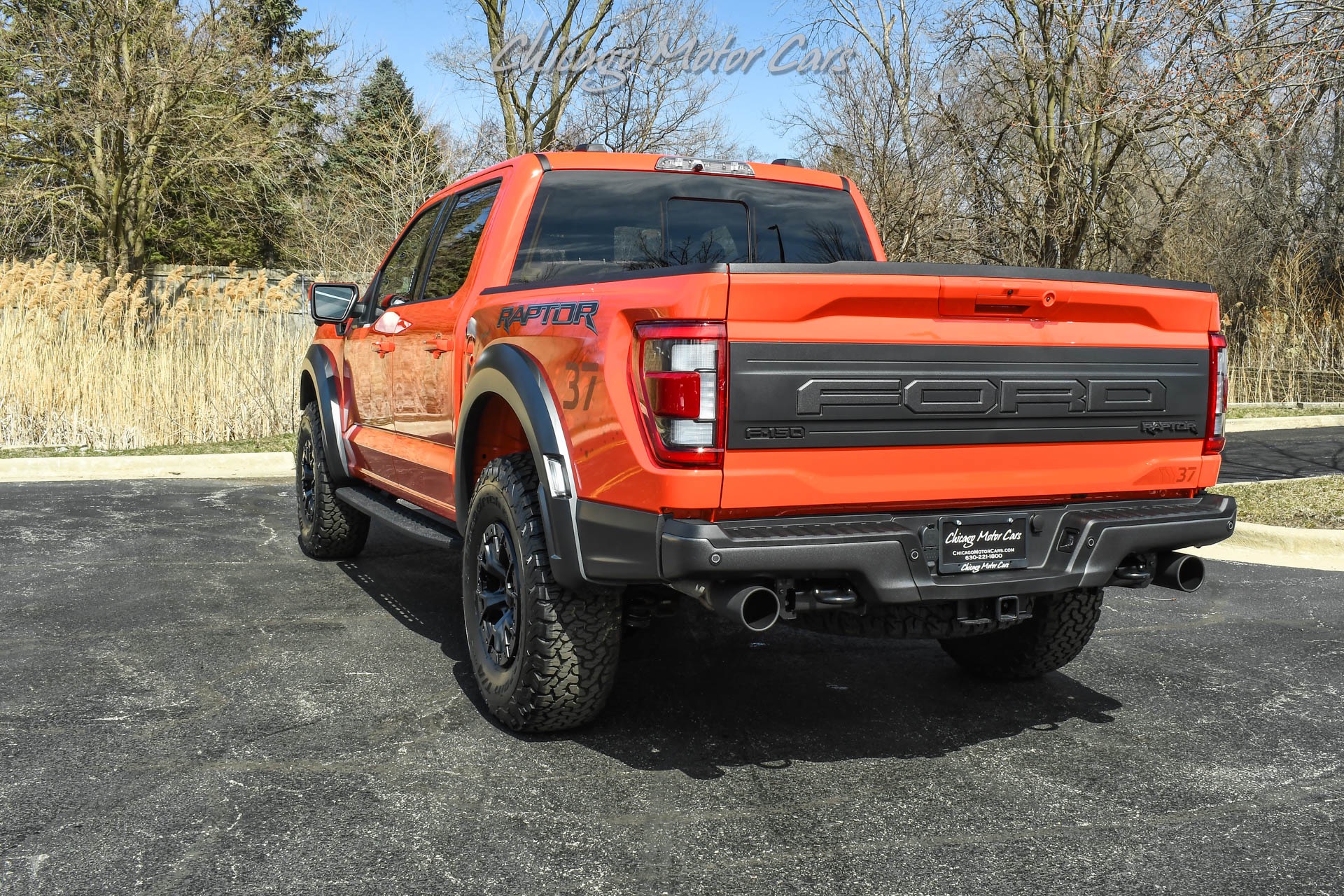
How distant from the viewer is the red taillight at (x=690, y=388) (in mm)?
3150

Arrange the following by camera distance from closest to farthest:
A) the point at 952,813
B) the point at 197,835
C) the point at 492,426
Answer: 1. the point at 197,835
2. the point at 952,813
3. the point at 492,426

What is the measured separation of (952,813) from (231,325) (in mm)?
11402

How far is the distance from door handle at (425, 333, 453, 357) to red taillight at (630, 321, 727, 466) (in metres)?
1.81

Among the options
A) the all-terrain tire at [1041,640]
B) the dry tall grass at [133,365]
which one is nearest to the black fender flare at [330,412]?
the all-terrain tire at [1041,640]

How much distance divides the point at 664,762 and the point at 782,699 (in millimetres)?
821

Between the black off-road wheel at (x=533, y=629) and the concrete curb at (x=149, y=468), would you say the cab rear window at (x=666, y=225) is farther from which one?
the concrete curb at (x=149, y=468)

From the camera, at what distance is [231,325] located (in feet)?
42.6

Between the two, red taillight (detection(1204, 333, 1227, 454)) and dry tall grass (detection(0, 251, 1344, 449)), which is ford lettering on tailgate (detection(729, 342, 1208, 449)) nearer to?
red taillight (detection(1204, 333, 1227, 454))

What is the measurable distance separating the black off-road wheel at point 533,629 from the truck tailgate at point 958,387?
2.75 feet

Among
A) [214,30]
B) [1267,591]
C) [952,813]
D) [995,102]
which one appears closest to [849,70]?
[995,102]

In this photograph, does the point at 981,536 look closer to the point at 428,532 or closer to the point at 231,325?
the point at 428,532

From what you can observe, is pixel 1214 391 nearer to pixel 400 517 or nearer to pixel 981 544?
pixel 981 544

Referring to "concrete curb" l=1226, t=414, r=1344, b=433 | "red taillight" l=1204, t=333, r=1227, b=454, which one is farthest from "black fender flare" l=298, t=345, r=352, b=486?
"concrete curb" l=1226, t=414, r=1344, b=433

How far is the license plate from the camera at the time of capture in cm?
343
